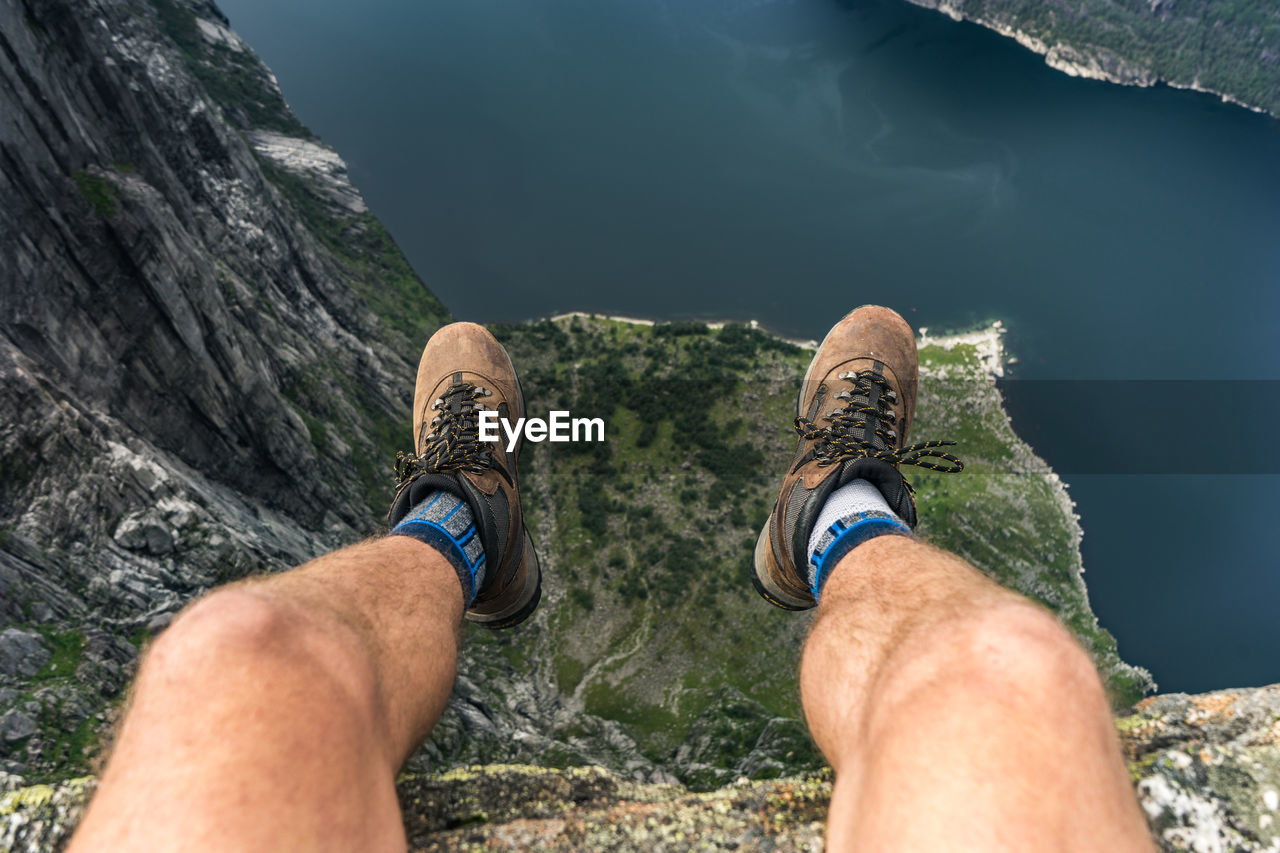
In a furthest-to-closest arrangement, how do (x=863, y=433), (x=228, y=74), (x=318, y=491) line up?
(x=228, y=74), (x=318, y=491), (x=863, y=433)

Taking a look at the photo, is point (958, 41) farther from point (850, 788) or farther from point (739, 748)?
point (850, 788)

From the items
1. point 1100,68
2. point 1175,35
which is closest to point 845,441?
point 1100,68

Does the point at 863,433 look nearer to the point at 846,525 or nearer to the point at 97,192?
the point at 846,525

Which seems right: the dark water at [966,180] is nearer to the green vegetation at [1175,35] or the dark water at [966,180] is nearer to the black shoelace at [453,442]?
the green vegetation at [1175,35]

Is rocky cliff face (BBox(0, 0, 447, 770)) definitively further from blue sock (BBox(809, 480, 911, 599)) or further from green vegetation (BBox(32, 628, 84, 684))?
blue sock (BBox(809, 480, 911, 599))

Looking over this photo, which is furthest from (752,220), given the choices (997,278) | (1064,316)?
(1064,316)

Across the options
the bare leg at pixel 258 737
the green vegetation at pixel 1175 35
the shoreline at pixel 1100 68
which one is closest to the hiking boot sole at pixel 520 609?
the bare leg at pixel 258 737
